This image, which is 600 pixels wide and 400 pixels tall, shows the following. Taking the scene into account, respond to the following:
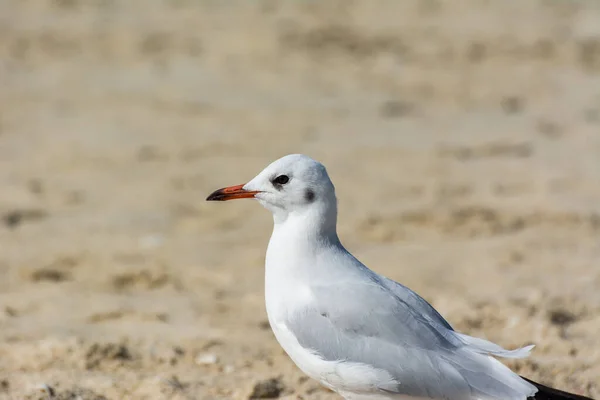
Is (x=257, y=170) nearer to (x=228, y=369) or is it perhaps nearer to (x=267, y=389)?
(x=228, y=369)

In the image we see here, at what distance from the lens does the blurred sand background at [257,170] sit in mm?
4609

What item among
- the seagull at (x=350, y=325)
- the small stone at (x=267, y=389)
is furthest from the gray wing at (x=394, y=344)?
the small stone at (x=267, y=389)

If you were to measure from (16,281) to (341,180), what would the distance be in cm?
265

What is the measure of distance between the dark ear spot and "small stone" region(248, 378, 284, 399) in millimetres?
837

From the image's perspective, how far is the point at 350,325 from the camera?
3.31m

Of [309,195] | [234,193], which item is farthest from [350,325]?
[234,193]

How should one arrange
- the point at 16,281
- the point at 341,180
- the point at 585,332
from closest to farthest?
the point at 585,332 → the point at 16,281 → the point at 341,180

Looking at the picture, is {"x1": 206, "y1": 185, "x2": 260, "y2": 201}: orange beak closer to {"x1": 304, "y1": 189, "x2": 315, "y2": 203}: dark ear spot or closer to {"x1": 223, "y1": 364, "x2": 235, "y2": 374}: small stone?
{"x1": 304, "y1": 189, "x2": 315, "y2": 203}: dark ear spot

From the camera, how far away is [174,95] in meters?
9.27

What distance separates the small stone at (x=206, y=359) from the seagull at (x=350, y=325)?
1.00m

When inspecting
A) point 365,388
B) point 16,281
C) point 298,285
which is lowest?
point 16,281

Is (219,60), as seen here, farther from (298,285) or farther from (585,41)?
(298,285)

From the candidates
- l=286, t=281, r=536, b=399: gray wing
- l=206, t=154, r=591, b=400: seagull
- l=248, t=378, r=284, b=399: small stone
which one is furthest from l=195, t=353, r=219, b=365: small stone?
l=286, t=281, r=536, b=399: gray wing

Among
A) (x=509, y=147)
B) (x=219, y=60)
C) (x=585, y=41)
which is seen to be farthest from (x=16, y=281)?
(x=585, y=41)
